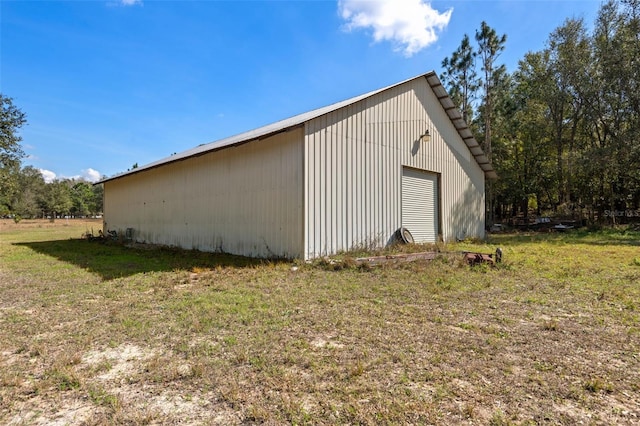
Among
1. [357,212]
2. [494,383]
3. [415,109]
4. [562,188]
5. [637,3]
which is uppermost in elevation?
[637,3]

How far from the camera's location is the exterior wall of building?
786cm

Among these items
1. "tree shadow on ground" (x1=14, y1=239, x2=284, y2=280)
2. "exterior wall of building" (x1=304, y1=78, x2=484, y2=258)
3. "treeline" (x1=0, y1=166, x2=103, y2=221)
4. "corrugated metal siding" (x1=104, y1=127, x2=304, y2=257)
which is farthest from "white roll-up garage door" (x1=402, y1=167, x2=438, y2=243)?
"treeline" (x1=0, y1=166, x2=103, y2=221)

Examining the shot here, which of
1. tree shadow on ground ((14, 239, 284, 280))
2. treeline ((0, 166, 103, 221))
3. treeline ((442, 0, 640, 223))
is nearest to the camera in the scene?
tree shadow on ground ((14, 239, 284, 280))

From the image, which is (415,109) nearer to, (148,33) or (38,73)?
(148,33)

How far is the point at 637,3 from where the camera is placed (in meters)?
15.6

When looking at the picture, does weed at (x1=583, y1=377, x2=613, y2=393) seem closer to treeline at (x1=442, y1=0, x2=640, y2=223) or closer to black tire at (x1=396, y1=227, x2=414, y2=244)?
black tire at (x1=396, y1=227, x2=414, y2=244)

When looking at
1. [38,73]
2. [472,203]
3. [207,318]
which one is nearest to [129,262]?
[207,318]

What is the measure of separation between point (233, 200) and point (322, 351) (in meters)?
7.22

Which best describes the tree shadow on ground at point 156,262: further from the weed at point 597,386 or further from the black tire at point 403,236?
the weed at point 597,386

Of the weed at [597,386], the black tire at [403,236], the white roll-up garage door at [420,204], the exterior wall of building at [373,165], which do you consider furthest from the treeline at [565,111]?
the weed at [597,386]

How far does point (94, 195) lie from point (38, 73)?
76.7 m

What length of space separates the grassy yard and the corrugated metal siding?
7.96 ft

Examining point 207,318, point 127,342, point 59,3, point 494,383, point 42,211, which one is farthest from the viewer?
point 42,211

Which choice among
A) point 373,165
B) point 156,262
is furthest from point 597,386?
point 156,262
